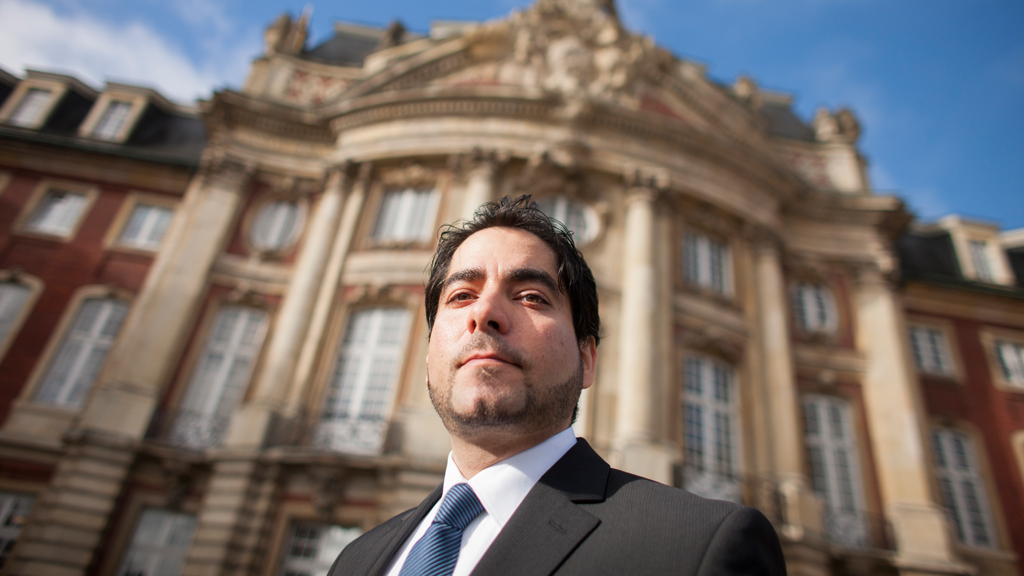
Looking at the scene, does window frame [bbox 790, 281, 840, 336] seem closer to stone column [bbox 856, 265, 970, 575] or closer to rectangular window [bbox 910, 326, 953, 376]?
stone column [bbox 856, 265, 970, 575]

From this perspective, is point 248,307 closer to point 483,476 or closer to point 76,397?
point 76,397

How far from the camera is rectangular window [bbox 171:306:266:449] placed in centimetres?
1193

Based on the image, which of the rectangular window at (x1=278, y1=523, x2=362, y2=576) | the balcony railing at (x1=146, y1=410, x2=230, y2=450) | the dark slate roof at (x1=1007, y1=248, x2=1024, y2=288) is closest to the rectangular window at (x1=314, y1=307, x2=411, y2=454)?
the rectangular window at (x1=278, y1=523, x2=362, y2=576)

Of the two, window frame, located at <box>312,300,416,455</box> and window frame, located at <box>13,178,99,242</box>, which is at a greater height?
window frame, located at <box>13,178,99,242</box>

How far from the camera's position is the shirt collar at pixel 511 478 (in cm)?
187

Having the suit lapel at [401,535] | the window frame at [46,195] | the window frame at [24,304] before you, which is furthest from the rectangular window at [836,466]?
the window frame at [46,195]

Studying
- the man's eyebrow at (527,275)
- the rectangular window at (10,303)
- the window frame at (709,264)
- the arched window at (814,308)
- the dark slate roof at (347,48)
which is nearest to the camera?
the man's eyebrow at (527,275)

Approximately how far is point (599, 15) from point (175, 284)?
12.4 metres

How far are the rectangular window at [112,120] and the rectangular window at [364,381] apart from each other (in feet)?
33.9

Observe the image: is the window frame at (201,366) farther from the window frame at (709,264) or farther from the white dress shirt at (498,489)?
the white dress shirt at (498,489)

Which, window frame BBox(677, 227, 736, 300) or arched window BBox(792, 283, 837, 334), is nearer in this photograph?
window frame BBox(677, 227, 736, 300)

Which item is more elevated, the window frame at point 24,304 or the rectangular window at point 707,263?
the rectangular window at point 707,263

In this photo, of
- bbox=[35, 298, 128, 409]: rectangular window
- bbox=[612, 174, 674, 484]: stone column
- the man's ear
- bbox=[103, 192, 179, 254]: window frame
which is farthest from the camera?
bbox=[103, 192, 179, 254]: window frame

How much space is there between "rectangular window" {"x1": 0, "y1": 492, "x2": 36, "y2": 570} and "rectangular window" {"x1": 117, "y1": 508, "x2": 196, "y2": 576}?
2.10m
